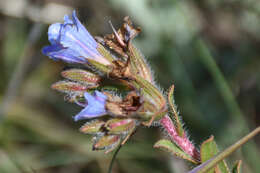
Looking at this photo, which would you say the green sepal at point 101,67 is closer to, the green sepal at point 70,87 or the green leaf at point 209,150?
the green sepal at point 70,87

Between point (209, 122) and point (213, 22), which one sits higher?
point (213, 22)

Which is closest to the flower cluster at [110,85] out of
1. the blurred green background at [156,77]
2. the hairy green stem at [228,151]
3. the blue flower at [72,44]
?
the blue flower at [72,44]

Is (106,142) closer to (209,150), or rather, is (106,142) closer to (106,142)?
(106,142)

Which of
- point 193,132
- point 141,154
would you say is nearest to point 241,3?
point 193,132

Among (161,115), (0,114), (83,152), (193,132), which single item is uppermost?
(0,114)

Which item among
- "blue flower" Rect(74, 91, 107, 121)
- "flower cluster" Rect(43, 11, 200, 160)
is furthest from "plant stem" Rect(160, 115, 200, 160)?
"blue flower" Rect(74, 91, 107, 121)

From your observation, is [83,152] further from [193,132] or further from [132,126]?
[132,126]
